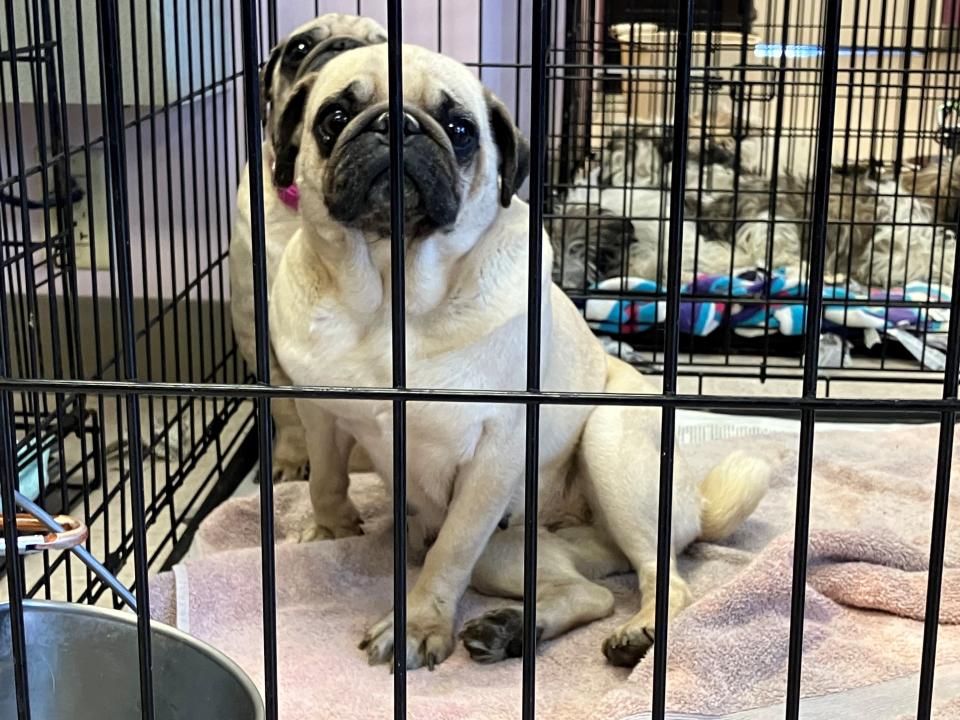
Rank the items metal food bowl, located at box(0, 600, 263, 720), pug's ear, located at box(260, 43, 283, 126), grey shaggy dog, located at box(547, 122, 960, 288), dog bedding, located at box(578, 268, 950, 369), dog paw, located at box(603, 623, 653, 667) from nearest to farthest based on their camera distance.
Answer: metal food bowl, located at box(0, 600, 263, 720)
dog paw, located at box(603, 623, 653, 667)
pug's ear, located at box(260, 43, 283, 126)
dog bedding, located at box(578, 268, 950, 369)
grey shaggy dog, located at box(547, 122, 960, 288)

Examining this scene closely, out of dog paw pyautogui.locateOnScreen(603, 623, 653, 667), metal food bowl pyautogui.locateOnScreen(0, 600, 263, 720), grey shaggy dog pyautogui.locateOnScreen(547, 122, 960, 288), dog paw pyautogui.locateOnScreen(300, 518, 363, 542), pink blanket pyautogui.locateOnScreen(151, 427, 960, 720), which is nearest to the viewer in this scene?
metal food bowl pyautogui.locateOnScreen(0, 600, 263, 720)

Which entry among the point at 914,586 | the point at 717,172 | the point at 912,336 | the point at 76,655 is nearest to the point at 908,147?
the point at 717,172

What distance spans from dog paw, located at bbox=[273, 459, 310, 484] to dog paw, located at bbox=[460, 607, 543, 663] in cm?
71

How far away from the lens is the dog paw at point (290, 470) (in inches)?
91.0

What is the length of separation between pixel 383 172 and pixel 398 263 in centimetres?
57

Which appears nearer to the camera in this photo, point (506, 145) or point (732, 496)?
point (506, 145)

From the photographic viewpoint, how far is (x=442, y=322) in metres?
1.64

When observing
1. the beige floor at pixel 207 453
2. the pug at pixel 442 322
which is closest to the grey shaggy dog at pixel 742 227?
the beige floor at pixel 207 453

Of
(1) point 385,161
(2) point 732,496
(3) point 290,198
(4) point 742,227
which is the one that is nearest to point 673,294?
(1) point 385,161

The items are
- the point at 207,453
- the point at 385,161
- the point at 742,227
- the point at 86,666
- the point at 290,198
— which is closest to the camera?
the point at 86,666

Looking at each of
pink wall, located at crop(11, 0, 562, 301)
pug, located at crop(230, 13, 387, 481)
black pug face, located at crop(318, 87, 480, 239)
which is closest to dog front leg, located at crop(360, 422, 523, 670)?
black pug face, located at crop(318, 87, 480, 239)

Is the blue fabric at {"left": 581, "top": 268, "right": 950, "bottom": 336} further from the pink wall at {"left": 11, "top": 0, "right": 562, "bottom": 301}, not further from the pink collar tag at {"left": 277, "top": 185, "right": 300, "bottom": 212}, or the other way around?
the pink collar tag at {"left": 277, "top": 185, "right": 300, "bottom": 212}

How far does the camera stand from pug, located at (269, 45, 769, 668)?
157 cm

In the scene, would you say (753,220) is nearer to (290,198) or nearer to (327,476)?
(290,198)
